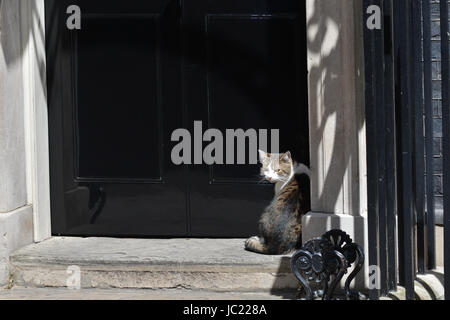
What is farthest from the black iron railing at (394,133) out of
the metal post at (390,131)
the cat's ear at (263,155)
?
the cat's ear at (263,155)

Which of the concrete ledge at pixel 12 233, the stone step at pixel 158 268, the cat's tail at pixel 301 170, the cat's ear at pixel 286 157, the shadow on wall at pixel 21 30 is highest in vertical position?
the shadow on wall at pixel 21 30

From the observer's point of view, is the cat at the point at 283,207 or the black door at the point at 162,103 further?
the black door at the point at 162,103

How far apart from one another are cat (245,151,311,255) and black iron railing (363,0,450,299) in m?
0.69

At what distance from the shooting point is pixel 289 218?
653cm

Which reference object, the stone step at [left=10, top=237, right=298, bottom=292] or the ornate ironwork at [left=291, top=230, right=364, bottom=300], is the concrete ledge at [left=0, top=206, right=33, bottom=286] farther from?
the ornate ironwork at [left=291, top=230, right=364, bottom=300]

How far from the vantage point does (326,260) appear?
564 centimetres

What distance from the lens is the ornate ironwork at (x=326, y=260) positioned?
5617 millimetres

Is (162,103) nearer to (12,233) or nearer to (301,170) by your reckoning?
(301,170)

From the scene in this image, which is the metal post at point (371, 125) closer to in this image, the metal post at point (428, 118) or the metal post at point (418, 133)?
the metal post at point (418, 133)

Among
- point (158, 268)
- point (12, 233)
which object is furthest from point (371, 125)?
point (12, 233)

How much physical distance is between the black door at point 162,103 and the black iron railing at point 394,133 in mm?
1144
